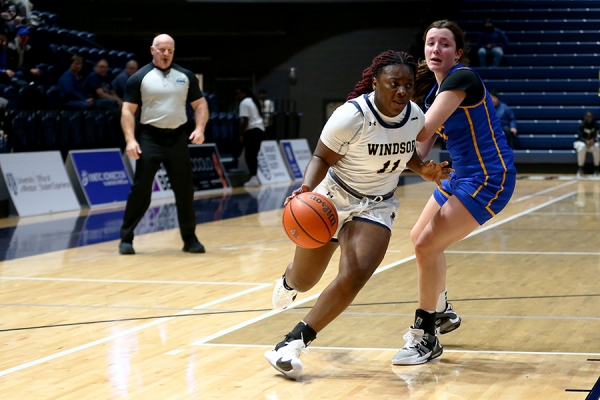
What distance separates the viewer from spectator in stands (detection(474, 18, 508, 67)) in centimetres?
2302

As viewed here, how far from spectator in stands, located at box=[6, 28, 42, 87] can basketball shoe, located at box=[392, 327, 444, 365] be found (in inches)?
430

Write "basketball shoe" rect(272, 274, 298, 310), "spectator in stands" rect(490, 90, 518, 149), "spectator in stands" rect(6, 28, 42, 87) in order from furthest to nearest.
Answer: "spectator in stands" rect(490, 90, 518, 149), "spectator in stands" rect(6, 28, 42, 87), "basketball shoe" rect(272, 274, 298, 310)

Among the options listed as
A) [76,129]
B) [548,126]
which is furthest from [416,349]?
[548,126]

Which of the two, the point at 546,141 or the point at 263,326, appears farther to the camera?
the point at 546,141

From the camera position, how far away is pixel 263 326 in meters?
5.33

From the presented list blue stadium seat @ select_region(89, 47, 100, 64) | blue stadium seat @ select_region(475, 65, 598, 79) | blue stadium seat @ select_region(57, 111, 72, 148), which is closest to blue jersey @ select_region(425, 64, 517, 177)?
blue stadium seat @ select_region(57, 111, 72, 148)

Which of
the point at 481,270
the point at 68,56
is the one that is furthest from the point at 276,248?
the point at 68,56

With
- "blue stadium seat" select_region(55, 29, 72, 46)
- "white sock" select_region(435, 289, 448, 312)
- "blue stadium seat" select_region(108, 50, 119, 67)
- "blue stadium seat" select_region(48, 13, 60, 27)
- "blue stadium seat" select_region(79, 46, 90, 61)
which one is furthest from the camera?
"blue stadium seat" select_region(48, 13, 60, 27)

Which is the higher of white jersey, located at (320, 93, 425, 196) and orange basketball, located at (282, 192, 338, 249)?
white jersey, located at (320, 93, 425, 196)

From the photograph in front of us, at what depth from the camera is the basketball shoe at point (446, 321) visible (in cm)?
495

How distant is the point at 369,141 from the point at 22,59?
37.6ft

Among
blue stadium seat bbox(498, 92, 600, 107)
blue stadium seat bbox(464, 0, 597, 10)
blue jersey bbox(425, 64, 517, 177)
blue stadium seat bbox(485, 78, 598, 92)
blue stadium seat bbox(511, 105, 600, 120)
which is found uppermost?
blue jersey bbox(425, 64, 517, 177)

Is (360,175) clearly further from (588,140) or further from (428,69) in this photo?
(588,140)

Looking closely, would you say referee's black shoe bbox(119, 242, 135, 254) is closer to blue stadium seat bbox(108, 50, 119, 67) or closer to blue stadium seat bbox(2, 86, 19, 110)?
blue stadium seat bbox(2, 86, 19, 110)
